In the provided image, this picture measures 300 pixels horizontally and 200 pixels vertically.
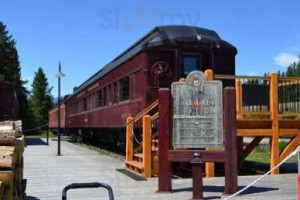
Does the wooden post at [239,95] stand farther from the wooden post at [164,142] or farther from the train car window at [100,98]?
the train car window at [100,98]

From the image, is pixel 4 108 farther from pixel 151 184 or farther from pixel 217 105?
pixel 217 105

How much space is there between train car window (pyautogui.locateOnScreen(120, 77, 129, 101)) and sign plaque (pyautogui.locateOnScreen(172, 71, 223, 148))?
283 inches

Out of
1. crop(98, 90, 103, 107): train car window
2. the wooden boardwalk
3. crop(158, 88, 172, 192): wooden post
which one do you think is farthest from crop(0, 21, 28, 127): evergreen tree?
crop(158, 88, 172, 192): wooden post

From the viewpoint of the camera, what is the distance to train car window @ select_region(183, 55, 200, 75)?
52.7ft

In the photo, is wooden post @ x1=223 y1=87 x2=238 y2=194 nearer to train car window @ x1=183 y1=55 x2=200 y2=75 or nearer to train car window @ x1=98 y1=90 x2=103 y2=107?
train car window @ x1=183 y1=55 x2=200 y2=75

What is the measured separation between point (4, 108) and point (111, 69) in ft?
18.6

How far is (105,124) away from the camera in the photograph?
22.2 meters

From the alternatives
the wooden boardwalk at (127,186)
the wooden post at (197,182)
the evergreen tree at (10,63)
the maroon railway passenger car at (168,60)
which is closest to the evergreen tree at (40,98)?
the evergreen tree at (10,63)

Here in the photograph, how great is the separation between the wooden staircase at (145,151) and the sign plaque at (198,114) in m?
2.87

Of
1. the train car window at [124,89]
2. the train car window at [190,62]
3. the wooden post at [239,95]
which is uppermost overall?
the train car window at [190,62]

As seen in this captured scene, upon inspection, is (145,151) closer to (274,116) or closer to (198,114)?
(198,114)

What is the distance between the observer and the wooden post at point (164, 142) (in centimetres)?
1077

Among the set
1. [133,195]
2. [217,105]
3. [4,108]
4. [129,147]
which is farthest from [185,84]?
[4,108]

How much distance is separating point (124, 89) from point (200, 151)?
8.27 m
